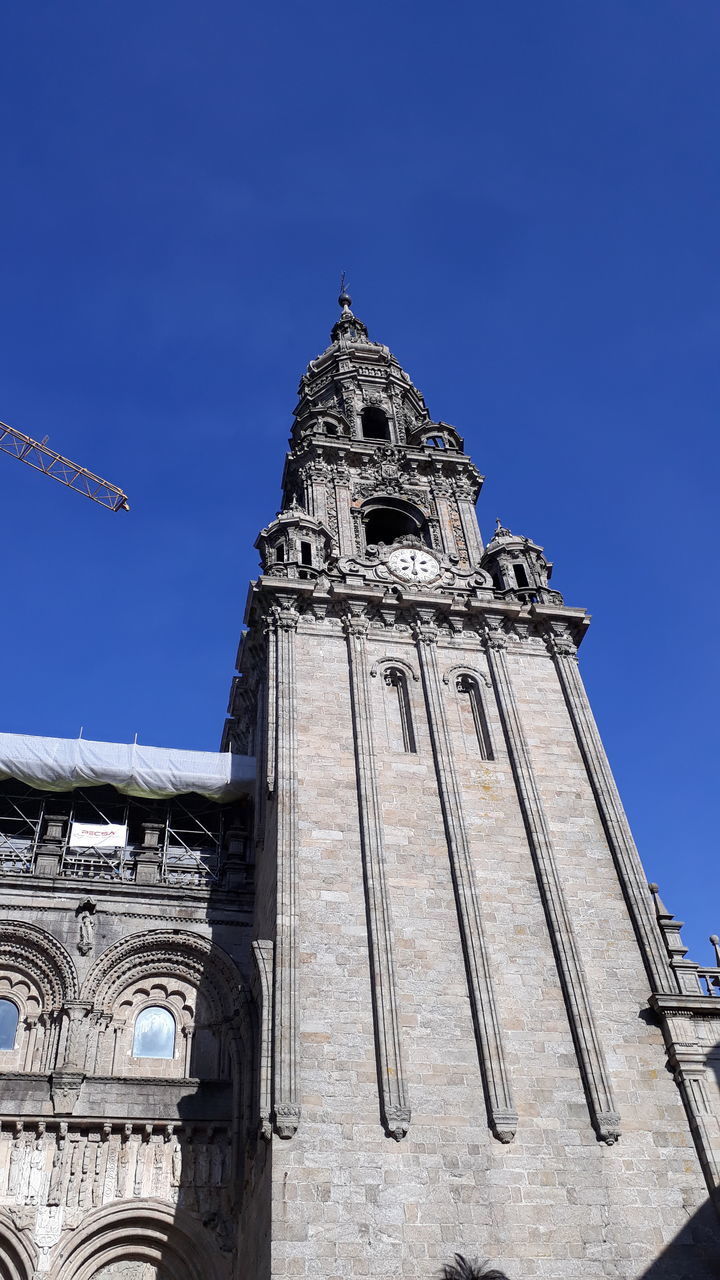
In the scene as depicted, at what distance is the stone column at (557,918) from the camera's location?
21172mm

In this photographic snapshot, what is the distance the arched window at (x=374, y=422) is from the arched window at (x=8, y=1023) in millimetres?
27028

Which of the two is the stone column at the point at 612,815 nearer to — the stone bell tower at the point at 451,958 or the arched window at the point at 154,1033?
the stone bell tower at the point at 451,958

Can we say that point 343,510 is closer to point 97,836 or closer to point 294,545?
point 294,545

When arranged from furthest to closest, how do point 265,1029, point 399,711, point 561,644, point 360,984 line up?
point 561,644, point 399,711, point 360,984, point 265,1029

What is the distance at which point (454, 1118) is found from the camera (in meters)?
20.4

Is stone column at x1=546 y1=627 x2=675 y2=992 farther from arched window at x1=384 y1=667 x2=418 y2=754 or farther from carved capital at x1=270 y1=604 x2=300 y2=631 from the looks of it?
carved capital at x1=270 y1=604 x2=300 y2=631

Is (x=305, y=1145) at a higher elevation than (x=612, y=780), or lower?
lower

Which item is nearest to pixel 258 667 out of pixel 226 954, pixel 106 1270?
pixel 226 954

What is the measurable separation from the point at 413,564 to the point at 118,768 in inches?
441

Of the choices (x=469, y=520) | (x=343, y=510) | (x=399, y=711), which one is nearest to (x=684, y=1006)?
(x=399, y=711)

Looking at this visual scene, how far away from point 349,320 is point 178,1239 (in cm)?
4296

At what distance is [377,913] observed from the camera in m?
23.1

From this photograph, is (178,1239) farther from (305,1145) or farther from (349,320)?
(349,320)

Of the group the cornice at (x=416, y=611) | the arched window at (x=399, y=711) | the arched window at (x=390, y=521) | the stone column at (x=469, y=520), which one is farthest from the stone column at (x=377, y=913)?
the arched window at (x=390, y=521)
